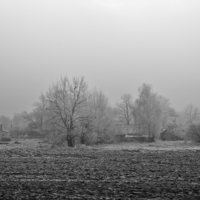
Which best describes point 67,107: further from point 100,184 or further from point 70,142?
point 100,184

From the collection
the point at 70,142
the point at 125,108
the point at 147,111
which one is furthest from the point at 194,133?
the point at 125,108

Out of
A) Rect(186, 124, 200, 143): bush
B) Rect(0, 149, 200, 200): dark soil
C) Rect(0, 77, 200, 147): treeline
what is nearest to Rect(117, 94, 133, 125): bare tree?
Rect(0, 77, 200, 147): treeline

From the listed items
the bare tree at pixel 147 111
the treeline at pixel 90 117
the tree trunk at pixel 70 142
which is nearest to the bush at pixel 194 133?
the treeline at pixel 90 117

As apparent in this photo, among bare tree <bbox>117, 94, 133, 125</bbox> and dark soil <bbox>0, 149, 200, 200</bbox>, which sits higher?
bare tree <bbox>117, 94, 133, 125</bbox>

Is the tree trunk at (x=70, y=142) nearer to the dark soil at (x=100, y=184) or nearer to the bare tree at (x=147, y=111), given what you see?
the bare tree at (x=147, y=111)

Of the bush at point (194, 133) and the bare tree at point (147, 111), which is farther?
the bare tree at point (147, 111)

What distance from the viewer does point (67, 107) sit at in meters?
53.0

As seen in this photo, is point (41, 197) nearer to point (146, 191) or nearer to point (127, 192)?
point (127, 192)

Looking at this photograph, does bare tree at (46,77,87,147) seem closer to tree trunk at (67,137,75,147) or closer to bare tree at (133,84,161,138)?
tree trunk at (67,137,75,147)

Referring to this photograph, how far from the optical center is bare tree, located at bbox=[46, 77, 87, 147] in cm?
5144

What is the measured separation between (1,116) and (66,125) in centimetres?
15117

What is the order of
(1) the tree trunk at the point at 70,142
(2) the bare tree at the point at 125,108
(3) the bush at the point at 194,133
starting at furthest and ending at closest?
(2) the bare tree at the point at 125,108 → (3) the bush at the point at 194,133 → (1) the tree trunk at the point at 70,142

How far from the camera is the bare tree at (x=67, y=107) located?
51438mm

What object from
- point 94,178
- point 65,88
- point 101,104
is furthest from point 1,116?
point 94,178
